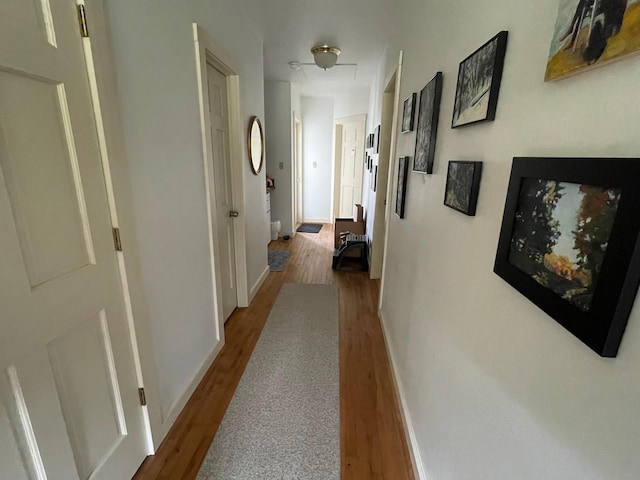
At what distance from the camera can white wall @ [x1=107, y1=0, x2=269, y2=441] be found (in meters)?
1.19

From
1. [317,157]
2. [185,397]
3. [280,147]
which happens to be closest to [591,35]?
[185,397]

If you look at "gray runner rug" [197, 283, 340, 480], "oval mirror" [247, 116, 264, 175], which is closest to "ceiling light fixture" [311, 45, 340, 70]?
"oval mirror" [247, 116, 264, 175]

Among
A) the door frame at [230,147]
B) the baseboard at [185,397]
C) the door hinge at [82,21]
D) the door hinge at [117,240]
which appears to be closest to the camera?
the door hinge at [82,21]

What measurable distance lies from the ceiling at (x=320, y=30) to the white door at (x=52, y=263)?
6.30 feet

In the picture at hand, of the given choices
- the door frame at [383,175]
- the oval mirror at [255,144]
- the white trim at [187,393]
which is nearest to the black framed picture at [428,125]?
the door frame at [383,175]

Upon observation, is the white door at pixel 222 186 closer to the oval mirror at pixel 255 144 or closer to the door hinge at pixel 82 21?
the oval mirror at pixel 255 144

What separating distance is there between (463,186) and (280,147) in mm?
4411

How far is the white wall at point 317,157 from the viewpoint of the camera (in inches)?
237

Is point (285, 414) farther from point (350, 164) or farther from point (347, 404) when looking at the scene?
point (350, 164)

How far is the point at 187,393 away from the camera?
1693 mm

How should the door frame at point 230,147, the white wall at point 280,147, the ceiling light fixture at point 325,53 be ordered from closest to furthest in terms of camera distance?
the door frame at point 230,147 < the ceiling light fixture at point 325,53 < the white wall at point 280,147

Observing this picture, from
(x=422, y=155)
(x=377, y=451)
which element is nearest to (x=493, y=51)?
(x=422, y=155)

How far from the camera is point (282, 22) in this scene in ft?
8.62

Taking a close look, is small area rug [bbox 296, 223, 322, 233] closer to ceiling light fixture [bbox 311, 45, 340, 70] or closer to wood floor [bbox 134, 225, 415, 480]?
wood floor [bbox 134, 225, 415, 480]
